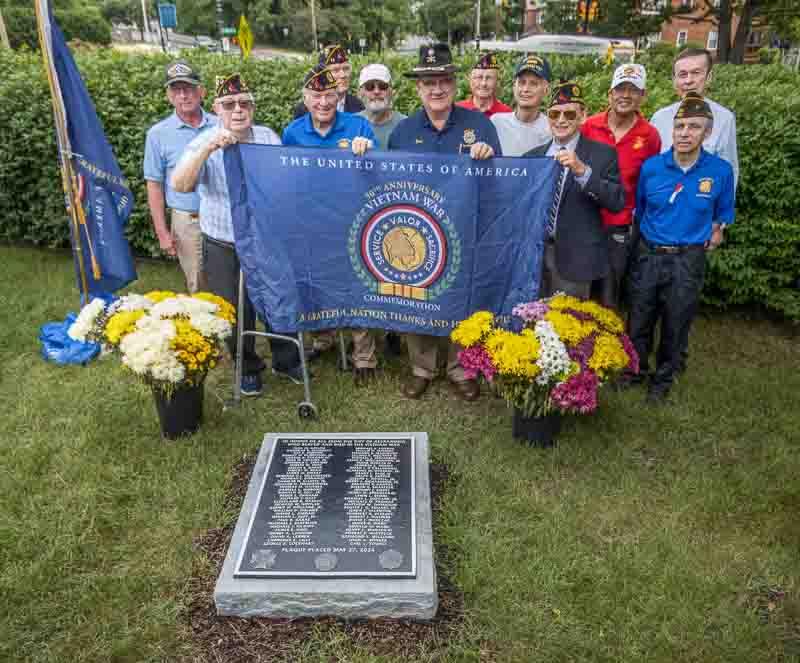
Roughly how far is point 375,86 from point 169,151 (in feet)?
5.44

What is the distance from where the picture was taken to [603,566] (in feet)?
10.4

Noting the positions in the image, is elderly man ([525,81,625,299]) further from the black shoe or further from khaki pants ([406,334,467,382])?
the black shoe

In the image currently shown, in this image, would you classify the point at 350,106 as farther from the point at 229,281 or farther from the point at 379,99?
the point at 229,281

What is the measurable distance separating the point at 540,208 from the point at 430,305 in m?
0.95

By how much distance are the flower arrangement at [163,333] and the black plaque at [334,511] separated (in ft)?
2.43

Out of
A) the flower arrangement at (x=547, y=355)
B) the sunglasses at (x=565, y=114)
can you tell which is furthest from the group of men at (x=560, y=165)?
the flower arrangement at (x=547, y=355)

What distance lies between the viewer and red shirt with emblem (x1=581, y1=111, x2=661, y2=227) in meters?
4.38

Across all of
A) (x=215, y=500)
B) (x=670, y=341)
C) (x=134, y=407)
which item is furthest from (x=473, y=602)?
(x=134, y=407)

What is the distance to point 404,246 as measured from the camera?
4113 mm

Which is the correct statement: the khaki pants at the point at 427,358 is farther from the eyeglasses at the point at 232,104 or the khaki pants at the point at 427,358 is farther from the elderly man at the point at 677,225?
the eyeglasses at the point at 232,104

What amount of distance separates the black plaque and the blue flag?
8.21 ft

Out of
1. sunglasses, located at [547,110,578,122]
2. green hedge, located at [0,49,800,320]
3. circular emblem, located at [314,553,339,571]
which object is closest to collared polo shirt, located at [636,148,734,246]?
sunglasses, located at [547,110,578,122]

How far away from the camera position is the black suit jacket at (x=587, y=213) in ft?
12.9

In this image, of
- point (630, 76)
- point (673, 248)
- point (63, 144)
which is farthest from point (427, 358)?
point (63, 144)
